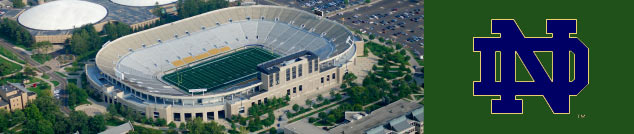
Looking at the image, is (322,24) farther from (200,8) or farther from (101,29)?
(101,29)

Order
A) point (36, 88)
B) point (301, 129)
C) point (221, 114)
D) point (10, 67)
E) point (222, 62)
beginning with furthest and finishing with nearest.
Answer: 1. point (222, 62)
2. point (10, 67)
3. point (36, 88)
4. point (221, 114)
5. point (301, 129)

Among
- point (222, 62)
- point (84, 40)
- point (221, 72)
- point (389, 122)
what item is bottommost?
point (389, 122)

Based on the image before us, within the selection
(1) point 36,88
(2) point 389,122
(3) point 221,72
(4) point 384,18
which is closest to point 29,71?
(1) point 36,88

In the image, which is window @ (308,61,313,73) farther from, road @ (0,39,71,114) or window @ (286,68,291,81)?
road @ (0,39,71,114)

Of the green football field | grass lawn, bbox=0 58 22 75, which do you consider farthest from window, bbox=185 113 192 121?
grass lawn, bbox=0 58 22 75

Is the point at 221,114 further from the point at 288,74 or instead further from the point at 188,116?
the point at 288,74

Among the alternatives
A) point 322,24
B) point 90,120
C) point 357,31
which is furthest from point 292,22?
point 90,120
